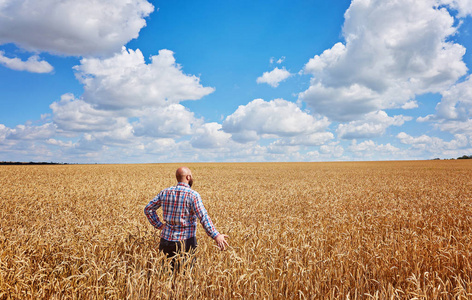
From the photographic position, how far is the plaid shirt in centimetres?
402

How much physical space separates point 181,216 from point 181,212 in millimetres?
68

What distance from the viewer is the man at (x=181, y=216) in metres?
4.01

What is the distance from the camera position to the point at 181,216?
13.5 ft

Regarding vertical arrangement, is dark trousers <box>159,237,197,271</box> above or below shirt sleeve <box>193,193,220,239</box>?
below

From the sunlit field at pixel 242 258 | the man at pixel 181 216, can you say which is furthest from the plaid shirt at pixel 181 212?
the sunlit field at pixel 242 258

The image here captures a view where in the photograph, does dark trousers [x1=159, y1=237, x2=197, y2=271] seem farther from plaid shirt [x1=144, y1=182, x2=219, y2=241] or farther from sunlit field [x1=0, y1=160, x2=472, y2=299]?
sunlit field [x1=0, y1=160, x2=472, y2=299]

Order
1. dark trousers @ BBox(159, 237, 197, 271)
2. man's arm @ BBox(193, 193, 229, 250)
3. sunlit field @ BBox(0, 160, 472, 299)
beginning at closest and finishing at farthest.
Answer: sunlit field @ BBox(0, 160, 472, 299)
man's arm @ BBox(193, 193, 229, 250)
dark trousers @ BBox(159, 237, 197, 271)

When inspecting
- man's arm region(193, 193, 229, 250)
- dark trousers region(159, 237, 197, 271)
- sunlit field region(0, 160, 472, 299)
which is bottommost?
sunlit field region(0, 160, 472, 299)

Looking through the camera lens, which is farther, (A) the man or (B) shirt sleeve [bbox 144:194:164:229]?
(B) shirt sleeve [bbox 144:194:164:229]

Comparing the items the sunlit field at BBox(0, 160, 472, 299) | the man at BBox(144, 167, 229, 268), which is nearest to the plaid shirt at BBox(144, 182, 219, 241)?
the man at BBox(144, 167, 229, 268)

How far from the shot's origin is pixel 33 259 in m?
4.85

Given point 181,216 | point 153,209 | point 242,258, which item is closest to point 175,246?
point 181,216

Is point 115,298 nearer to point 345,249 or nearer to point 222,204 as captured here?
point 345,249

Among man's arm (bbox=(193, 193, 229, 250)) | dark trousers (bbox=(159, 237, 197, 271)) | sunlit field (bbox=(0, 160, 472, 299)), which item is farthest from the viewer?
dark trousers (bbox=(159, 237, 197, 271))
